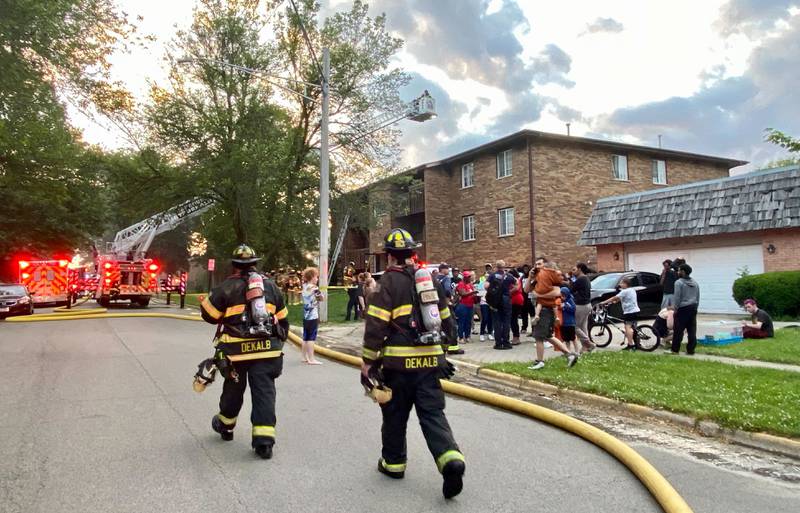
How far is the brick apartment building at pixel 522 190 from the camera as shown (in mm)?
25828

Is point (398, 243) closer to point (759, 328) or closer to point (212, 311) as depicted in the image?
point (212, 311)

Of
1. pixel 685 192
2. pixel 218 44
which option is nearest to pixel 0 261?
pixel 218 44

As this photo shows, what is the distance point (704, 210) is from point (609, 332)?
386 inches

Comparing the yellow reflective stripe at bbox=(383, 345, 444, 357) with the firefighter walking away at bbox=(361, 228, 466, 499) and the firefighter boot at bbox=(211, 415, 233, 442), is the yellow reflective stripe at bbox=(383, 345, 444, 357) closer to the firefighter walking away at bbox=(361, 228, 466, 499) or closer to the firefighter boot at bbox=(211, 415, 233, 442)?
the firefighter walking away at bbox=(361, 228, 466, 499)

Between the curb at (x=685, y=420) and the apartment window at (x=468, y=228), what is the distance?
70.5 ft

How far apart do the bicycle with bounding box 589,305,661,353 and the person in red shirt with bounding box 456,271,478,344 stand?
8.54ft

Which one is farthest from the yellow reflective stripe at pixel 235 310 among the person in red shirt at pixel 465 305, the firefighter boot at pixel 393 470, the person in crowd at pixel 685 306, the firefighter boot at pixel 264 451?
the person in crowd at pixel 685 306

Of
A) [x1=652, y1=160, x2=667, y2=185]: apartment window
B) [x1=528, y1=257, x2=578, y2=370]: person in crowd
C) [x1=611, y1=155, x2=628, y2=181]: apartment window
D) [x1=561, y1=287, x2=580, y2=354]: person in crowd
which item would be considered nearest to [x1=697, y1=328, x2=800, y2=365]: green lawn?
[x1=561, y1=287, x2=580, y2=354]: person in crowd

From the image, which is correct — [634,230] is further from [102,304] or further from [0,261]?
[0,261]

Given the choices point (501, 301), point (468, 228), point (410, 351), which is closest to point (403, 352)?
point (410, 351)

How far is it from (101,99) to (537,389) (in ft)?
43.7

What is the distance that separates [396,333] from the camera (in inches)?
161

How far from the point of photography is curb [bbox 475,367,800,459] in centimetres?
523

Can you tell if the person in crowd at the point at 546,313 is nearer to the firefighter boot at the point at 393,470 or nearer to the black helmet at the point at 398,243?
the firefighter boot at the point at 393,470
